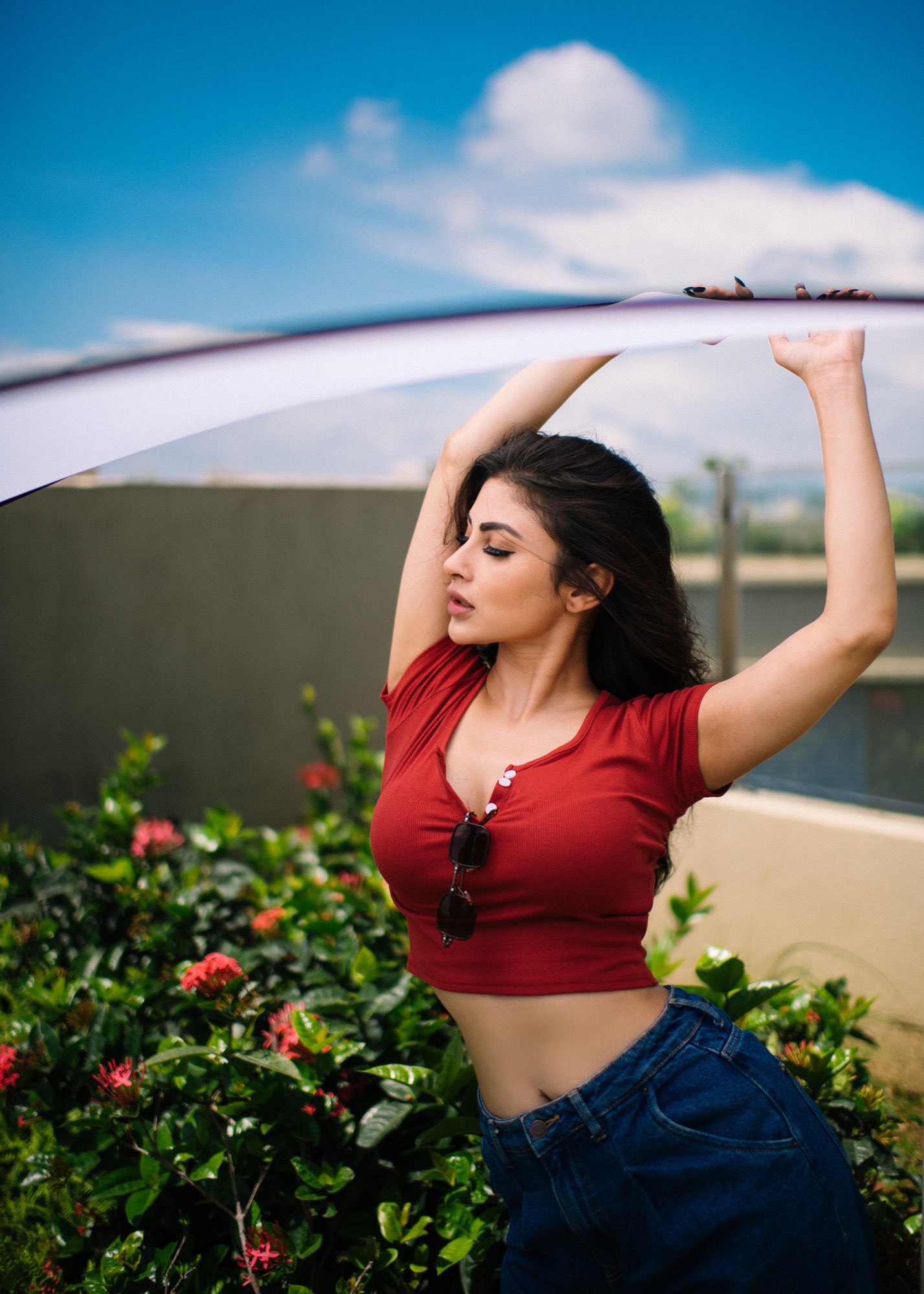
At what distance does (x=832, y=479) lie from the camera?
1.20 metres

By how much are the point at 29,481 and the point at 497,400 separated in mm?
1079

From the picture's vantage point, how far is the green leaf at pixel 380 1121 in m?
1.73

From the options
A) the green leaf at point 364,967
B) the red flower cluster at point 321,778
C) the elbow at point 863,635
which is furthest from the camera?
the red flower cluster at point 321,778

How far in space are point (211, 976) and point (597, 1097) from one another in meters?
0.79

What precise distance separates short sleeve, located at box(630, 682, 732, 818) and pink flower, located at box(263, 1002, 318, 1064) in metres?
0.87

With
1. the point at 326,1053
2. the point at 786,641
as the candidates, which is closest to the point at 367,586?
the point at 326,1053

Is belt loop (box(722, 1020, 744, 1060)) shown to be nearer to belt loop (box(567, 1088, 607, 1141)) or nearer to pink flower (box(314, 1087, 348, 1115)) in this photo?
belt loop (box(567, 1088, 607, 1141))

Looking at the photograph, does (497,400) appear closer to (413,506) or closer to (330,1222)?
(330,1222)

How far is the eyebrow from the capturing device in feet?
4.70

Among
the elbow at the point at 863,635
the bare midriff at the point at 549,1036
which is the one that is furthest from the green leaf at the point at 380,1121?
the elbow at the point at 863,635

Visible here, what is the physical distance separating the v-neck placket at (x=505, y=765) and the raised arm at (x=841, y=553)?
0.29 m

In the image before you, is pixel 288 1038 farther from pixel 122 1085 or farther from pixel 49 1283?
pixel 49 1283

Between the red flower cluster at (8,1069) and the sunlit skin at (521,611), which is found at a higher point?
the sunlit skin at (521,611)

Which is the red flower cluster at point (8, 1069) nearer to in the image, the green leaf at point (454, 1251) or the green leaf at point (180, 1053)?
the green leaf at point (180, 1053)
